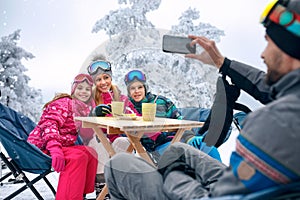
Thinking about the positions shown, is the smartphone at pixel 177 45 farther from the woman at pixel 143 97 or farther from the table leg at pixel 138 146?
the table leg at pixel 138 146

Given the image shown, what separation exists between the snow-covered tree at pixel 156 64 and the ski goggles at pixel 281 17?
0.33 m

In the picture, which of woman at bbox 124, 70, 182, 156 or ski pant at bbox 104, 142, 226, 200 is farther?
woman at bbox 124, 70, 182, 156

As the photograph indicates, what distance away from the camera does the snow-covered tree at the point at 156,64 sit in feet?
3.42

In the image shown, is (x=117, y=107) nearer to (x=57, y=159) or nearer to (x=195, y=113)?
(x=195, y=113)

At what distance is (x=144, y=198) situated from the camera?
94cm

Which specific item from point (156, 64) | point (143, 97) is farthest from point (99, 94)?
point (156, 64)

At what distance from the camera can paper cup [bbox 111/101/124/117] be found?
4.27 ft

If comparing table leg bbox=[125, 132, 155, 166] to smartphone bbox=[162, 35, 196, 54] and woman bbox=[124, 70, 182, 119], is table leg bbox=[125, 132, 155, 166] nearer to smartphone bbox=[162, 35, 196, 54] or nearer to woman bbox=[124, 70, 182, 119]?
woman bbox=[124, 70, 182, 119]

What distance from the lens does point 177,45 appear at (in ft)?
3.34

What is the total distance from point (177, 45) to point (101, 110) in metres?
0.52

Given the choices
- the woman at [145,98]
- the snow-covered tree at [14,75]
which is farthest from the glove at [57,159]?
the snow-covered tree at [14,75]

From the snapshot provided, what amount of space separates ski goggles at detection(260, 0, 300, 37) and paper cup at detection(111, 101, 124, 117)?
65 centimetres

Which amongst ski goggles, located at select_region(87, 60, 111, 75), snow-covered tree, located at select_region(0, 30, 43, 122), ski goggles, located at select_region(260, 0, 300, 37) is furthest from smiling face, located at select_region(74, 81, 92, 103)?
snow-covered tree, located at select_region(0, 30, 43, 122)

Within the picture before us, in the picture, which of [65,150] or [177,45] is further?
[65,150]
